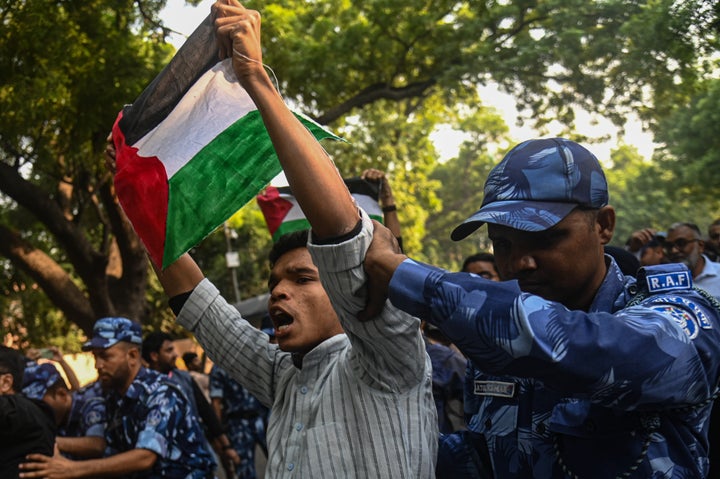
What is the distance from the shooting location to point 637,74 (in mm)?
9211

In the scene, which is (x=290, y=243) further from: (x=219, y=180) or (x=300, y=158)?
(x=300, y=158)

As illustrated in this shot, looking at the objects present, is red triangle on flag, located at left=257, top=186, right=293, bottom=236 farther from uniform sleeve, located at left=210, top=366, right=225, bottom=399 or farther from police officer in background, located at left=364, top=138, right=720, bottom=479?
police officer in background, located at left=364, top=138, right=720, bottom=479

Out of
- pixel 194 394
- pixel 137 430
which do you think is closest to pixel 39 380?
pixel 137 430

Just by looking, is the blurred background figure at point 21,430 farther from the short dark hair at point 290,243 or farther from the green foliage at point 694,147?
the green foliage at point 694,147

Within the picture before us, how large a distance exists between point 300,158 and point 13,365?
2889mm

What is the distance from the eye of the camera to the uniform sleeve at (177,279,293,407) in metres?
2.48

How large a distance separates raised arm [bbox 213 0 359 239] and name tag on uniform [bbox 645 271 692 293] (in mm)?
613

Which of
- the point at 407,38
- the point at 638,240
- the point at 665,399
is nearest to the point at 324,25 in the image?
the point at 407,38

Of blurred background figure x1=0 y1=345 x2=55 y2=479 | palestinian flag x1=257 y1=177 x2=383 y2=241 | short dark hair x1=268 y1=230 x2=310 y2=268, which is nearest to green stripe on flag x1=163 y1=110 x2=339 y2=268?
short dark hair x1=268 y1=230 x2=310 y2=268

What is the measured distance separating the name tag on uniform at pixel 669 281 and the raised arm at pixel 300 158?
613mm

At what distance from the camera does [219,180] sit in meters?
2.38

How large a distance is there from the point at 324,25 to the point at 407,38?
1413 mm

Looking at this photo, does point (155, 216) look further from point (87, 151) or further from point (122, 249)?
point (122, 249)

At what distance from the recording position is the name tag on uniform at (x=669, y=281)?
4.97 ft
